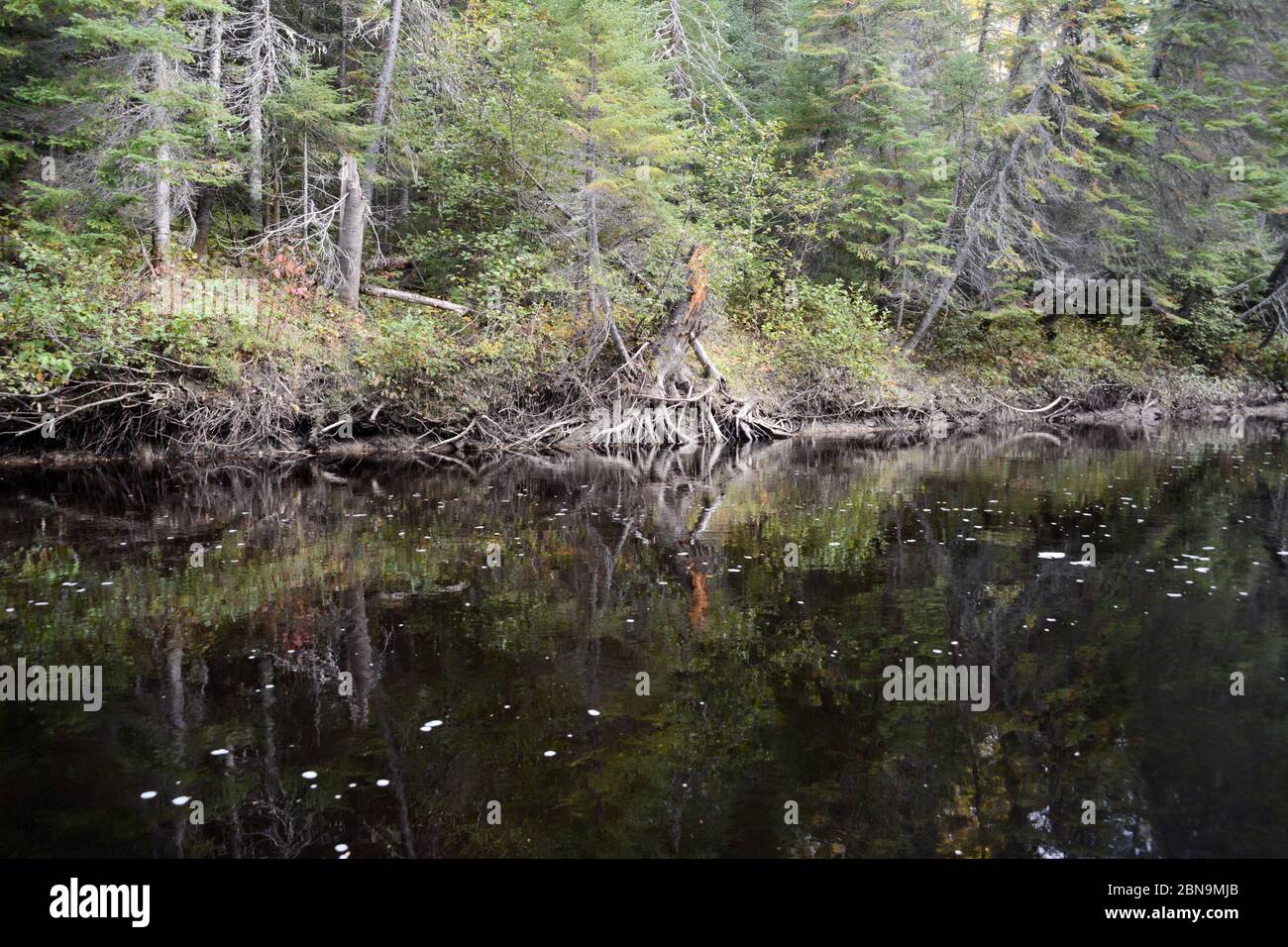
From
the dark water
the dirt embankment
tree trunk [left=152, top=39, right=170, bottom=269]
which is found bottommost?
the dark water

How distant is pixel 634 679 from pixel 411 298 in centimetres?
1429

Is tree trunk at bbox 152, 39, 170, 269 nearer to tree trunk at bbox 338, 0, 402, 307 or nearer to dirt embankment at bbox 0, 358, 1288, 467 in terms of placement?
dirt embankment at bbox 0, 358, 1288, 467

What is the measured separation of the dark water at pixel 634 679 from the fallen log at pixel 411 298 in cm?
724

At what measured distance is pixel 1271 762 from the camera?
4.83 metres

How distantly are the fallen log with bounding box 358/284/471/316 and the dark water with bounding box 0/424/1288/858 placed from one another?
23.8 feet

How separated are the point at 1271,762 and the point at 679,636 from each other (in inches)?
157

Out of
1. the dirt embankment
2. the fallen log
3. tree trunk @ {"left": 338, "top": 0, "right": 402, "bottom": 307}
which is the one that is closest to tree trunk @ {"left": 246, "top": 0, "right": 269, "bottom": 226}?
tree trunk @ {"left": 338, "top": 0, "right": 402, "bottom": 307}

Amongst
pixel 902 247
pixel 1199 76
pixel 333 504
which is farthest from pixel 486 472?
pixel 1199 76

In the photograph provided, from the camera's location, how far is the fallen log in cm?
1797

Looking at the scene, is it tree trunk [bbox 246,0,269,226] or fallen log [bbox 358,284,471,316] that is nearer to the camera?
tree trunk [bbox 246,0,269,226]

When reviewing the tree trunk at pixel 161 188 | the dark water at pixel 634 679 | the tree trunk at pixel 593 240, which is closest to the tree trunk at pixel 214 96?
the tree trunk at pixel 161 188

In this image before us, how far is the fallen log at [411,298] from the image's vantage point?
18.0 m

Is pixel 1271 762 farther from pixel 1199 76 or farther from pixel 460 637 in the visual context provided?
pixel 1199 76

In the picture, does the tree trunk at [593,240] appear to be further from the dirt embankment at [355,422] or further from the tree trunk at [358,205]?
the tree trunk at [358,205]
